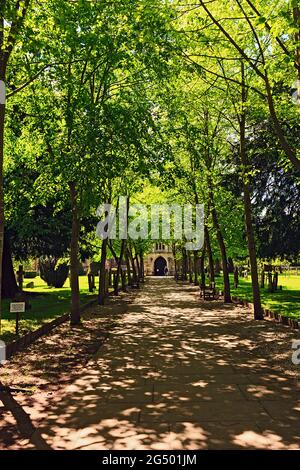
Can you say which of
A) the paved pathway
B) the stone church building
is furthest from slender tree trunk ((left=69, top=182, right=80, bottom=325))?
the stone church building

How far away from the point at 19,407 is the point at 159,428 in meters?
2.34

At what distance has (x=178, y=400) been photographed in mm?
6809

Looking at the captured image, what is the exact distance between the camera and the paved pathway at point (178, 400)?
525cm

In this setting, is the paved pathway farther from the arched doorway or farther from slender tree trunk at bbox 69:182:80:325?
the arched doorway

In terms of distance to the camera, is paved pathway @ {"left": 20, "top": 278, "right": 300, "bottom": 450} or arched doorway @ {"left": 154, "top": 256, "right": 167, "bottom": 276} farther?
arched doorway @ {"left": 154, "top": 256, "right": 167, "bottom": 276}

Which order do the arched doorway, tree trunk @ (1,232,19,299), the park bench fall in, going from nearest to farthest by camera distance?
tree trunk @ (1,232,19,299), the park bench, the arched doorway

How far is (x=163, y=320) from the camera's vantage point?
672 inches

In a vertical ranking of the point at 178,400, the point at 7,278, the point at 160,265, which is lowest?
the point at 178,400

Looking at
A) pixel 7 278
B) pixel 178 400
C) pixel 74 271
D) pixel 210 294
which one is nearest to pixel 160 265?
pixel 210 294

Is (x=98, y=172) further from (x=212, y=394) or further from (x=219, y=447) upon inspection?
(x=219, y=447)

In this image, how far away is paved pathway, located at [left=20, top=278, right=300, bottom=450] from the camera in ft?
17.2

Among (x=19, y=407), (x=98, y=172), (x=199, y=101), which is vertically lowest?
(x=19, y=407)

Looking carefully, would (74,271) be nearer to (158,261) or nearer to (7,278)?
(7,278)

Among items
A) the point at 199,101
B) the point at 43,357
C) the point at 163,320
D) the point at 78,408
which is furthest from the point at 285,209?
the point at 78,408
